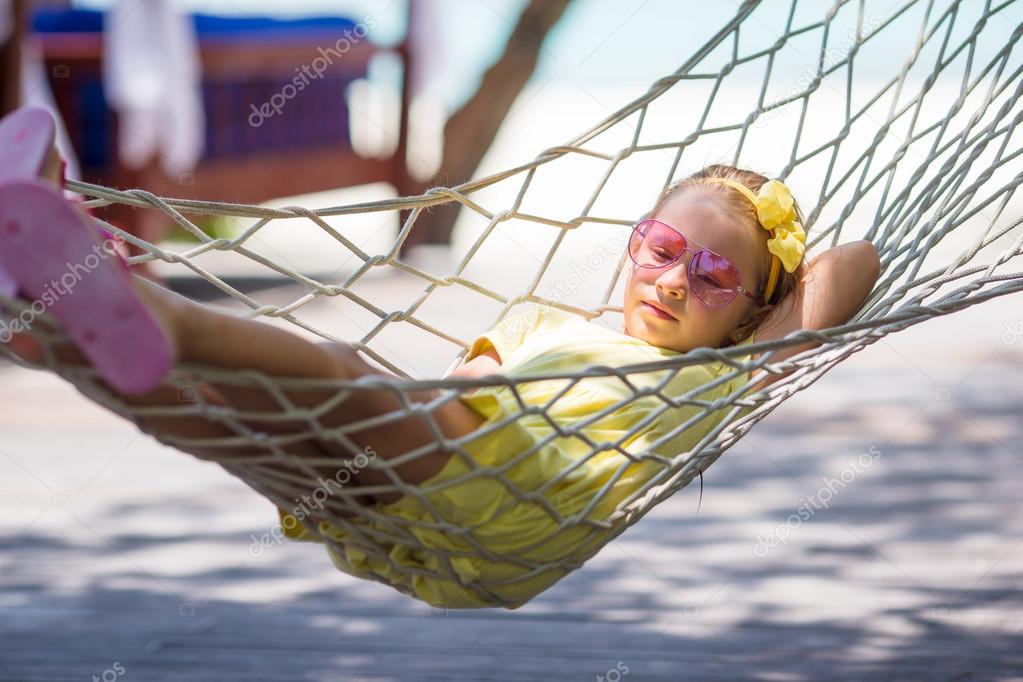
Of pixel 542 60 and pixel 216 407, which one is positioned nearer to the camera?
pixel 216 407

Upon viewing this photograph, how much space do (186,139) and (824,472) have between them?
2.48m

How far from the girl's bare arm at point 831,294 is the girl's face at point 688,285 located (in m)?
0.05

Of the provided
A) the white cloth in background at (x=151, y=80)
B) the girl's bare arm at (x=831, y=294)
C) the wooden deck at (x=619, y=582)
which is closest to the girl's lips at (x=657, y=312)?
the girl's bare arm at (x=831, y=294)

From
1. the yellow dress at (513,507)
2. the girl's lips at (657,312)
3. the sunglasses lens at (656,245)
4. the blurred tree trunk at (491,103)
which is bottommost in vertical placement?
the yellow dress at (513,507)

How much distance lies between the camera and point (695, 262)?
1567mm

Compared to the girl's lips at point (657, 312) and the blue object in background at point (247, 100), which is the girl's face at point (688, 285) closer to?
the girl's lips at point (657, 312)

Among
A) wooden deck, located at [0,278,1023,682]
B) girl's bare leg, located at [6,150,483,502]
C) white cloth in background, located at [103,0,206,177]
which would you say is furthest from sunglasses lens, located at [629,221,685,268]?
white cloth in background, located at [103,0,206,177]

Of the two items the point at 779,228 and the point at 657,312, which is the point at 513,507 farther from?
the point at 779,228

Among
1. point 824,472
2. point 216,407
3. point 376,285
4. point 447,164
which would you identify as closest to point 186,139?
point 376,285

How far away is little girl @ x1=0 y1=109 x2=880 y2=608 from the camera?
3.18 feet

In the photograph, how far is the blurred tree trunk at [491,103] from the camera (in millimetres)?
4805

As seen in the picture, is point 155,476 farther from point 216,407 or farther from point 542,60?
point 542,60

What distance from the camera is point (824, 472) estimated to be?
104 inches

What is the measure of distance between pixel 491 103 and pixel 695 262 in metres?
3.68
